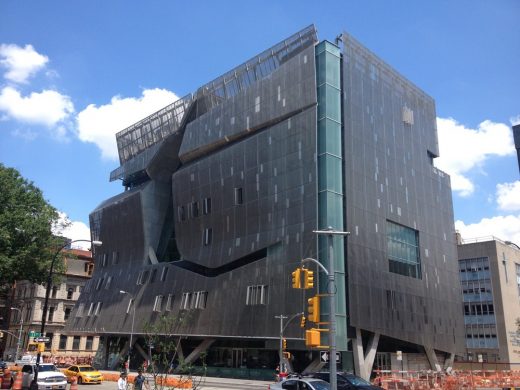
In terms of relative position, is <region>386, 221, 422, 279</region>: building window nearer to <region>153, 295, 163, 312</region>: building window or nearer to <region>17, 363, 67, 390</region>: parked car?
<region>153, 295, 163, 312</region>: building window

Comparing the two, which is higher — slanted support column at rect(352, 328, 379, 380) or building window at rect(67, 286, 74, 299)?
building window at rect(67, 286, 74, 299)

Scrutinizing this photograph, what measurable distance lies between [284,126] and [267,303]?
19.1 m

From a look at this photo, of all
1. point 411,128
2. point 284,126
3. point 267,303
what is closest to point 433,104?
point 411,128

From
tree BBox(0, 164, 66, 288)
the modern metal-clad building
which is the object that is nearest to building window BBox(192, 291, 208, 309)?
the modern metal-clad building

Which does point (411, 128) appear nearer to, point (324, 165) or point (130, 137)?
point (324, 165)

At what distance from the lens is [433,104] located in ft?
232

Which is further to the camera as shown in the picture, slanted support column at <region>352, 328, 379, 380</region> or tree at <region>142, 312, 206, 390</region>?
slanted support column at <region>352, 328, 379, 380</region>

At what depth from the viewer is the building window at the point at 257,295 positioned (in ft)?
165

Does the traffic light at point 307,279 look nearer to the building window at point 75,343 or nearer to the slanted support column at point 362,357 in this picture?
the slanted support column at point 362,357

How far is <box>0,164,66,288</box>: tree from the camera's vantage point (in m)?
47.9

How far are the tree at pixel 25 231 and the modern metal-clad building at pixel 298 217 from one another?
16752 millimetres

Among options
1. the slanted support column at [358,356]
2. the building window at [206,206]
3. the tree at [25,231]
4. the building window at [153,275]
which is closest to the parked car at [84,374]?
the tree at [25,231]

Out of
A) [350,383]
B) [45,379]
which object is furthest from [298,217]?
[45,379]

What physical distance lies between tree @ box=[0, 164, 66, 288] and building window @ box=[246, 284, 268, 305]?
66.0 feet
